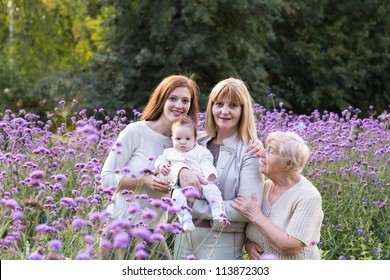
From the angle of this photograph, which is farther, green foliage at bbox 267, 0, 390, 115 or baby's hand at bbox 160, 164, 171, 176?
green foliage at bbox 267, 0, 390, 115

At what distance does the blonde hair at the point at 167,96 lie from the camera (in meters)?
4.20

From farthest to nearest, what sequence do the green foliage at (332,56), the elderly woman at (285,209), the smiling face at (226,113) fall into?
the green foliage at (332,56) < the smiling face at (226,113) < the elderly woman at (285,209)

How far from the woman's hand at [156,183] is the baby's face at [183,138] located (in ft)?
0.76

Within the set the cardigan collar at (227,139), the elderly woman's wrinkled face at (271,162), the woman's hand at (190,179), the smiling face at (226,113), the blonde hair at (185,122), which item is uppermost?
the smiling face at (226,113)

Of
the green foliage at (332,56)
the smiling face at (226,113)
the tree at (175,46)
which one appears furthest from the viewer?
the green foliage at (332,56)

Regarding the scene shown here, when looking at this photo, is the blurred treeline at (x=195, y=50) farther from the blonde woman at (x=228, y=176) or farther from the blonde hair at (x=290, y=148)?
the blonde hair at (x=290, y=148)

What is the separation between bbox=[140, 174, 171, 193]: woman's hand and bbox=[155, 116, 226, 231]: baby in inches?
2.0

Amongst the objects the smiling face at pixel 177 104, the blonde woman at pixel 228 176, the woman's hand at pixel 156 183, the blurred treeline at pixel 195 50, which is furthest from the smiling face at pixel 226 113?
the blurred treeline at pixel 195 50

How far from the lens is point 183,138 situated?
397 cm

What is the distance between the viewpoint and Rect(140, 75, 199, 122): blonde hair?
4199 millimetres

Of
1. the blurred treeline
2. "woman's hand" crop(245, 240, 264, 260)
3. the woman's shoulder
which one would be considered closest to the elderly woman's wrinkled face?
the woman's shoulder

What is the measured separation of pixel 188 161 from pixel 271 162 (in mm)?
463

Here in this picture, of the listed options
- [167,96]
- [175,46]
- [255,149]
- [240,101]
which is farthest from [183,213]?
[175,46]

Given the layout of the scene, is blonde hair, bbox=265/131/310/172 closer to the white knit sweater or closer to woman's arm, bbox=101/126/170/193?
the white knit sweater
